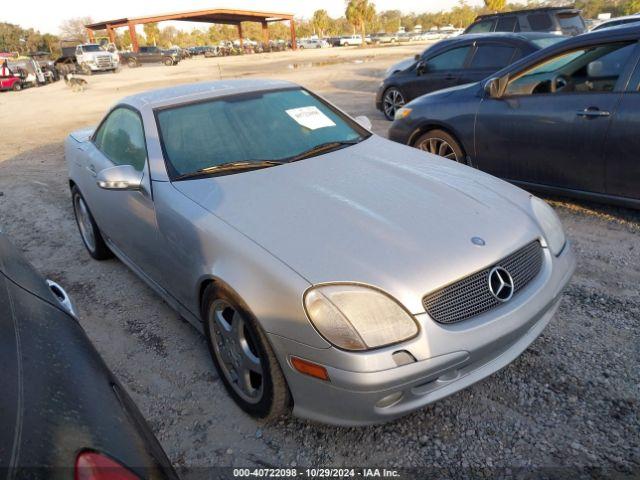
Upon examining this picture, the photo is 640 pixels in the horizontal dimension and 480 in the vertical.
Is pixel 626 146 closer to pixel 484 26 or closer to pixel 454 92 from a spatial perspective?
pixel 454 92

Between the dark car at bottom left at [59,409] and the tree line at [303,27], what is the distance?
63947 mm

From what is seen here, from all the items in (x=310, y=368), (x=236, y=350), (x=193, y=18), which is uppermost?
(x=193, y=18)

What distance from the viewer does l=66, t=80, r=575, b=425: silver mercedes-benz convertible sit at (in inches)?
74.0

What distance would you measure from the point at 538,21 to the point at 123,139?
12.0 meters

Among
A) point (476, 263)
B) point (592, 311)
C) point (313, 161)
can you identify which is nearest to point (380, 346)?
point (476, 263)

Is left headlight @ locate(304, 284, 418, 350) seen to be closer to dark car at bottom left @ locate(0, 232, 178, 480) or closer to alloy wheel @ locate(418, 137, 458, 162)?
dark car at bottom left @ locate(0, 232, 178, 480)

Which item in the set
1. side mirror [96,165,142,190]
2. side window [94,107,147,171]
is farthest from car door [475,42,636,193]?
side mirror [96,165,142,190]

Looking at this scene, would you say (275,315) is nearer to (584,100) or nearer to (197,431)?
(197,431)

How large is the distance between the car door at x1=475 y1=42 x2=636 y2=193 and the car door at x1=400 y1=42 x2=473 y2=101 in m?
3.97

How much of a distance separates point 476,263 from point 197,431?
1561 millimetres

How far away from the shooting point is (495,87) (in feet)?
15.0

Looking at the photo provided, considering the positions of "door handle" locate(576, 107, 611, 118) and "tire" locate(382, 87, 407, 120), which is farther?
"tire" locate(382, 87, 407, 120)

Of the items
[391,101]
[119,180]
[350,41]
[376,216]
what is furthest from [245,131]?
[350,41]

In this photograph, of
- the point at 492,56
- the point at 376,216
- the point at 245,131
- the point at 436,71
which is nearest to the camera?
the point at 376,216
